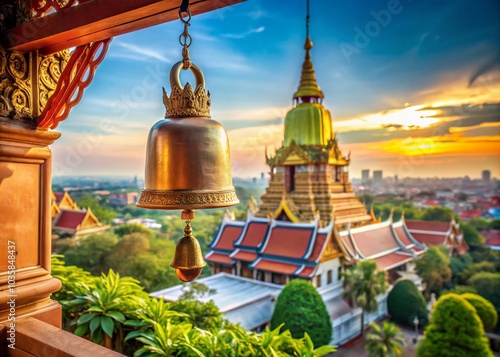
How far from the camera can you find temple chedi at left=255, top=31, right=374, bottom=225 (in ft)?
51.5

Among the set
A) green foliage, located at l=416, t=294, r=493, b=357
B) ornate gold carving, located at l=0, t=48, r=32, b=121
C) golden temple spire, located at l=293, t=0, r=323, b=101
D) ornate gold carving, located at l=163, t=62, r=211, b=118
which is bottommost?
green foliage, located at l=416, t=294, r=493, b=357

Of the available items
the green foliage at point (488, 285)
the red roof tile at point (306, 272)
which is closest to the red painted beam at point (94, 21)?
the red roof tile at point (306, 272)

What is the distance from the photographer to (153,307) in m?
2.77

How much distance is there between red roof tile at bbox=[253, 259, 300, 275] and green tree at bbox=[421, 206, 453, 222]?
17983mm

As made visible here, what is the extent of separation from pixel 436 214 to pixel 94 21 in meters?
28.1

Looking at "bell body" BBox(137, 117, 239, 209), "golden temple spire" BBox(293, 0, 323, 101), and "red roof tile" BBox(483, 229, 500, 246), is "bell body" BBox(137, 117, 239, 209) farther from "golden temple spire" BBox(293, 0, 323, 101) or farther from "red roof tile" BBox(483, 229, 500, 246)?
"red roof tile" BBox(483, 229, 500, 246)

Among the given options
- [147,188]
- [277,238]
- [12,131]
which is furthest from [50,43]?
[277,238]

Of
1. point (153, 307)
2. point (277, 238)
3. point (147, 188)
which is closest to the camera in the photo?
point (147, 188)

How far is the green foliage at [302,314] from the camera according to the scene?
356 inches

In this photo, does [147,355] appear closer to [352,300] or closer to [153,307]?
[153,307]

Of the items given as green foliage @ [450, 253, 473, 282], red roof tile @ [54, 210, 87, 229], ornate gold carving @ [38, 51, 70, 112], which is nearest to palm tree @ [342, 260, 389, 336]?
green foliage @ [450, 253, 473, 282]

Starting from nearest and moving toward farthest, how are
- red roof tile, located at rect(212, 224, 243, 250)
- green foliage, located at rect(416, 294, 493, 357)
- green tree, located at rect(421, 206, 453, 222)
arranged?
green foliage, located at rect(416, 294, 493, 357) → red roof tile, located at rect(212, 224, 243, 250) → green tree, located at rect(421, 206, 453, 222)

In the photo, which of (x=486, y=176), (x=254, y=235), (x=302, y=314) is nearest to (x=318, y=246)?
(x=254, y=235)

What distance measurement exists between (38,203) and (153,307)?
1.10 meters
